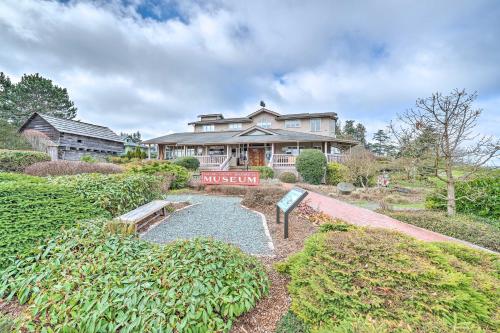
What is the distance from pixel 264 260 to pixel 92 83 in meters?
18.7

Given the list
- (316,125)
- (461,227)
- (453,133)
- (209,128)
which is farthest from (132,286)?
(209,128)

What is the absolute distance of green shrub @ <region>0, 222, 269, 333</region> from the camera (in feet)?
7.69

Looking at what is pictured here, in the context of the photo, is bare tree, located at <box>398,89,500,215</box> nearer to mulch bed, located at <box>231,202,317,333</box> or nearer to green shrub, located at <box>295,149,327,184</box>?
mulch bed, located at <box>231,202,317,333</box>

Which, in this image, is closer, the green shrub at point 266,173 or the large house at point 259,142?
the green shrub at point 266,173

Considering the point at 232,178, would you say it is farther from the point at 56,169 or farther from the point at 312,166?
the point at 312,166

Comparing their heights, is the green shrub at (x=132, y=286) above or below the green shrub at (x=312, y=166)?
below

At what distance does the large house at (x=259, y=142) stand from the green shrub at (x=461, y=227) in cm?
1285

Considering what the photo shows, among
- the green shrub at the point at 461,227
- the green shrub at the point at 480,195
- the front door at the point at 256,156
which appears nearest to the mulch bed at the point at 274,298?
the green shrub at the point at 461,227

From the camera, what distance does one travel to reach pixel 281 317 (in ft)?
8.36

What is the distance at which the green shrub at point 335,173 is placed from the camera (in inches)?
664

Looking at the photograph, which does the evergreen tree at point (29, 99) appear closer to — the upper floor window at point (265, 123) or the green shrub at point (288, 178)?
the upper floor window at point (265, 123)

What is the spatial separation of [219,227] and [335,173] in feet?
45.8

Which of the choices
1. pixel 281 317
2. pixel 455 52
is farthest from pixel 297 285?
pixel 455 52

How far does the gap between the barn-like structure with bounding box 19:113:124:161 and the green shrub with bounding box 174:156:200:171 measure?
35.0ft
